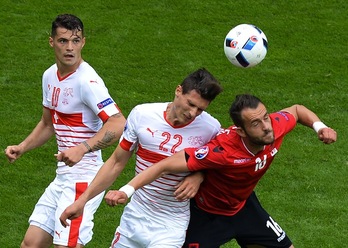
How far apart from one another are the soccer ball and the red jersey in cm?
120

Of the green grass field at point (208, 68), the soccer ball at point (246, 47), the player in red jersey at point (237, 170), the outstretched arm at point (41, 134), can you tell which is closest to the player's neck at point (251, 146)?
the player in red jersey at point (237, 170)

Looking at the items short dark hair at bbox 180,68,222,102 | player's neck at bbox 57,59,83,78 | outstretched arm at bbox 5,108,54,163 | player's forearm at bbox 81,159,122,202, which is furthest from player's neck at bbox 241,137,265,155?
outstretched arm at bbox 5,108,54,163

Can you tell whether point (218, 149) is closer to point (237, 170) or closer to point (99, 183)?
point (237, 170)

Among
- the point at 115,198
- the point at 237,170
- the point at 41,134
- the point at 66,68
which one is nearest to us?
the point at 115,198

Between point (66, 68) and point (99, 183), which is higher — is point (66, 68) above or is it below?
above

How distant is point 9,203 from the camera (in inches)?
436

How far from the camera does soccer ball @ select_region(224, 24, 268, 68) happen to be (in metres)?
9.56

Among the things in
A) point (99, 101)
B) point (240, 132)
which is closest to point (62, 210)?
point (99, 101)

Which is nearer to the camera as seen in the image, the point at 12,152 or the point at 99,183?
the point at 99,183

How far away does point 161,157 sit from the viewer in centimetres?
834

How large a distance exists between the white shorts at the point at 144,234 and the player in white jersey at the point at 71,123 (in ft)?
1.87

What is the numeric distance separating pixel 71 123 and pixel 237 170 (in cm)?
176

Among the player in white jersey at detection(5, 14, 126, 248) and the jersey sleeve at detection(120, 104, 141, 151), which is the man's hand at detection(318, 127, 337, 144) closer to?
the jersey sleeve at detection(120, 104, 141, 151)

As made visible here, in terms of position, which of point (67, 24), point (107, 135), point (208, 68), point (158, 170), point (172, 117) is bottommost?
point (208, 68)
